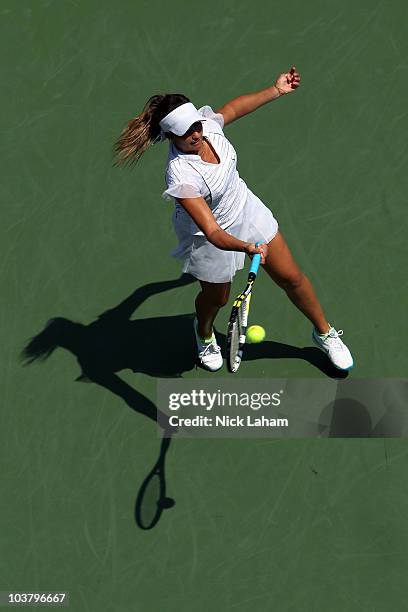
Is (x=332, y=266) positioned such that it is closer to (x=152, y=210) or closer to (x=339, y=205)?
(x=339, y=205)

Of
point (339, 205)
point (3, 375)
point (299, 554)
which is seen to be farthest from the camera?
point (339, 205)

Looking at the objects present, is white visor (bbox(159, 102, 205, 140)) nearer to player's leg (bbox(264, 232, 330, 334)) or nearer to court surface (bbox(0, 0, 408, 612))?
player's leg (bbox(264, 232, 330, 334))

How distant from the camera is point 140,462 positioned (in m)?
7.71

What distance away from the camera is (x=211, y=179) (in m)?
6.75

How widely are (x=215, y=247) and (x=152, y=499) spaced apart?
1.86 metres

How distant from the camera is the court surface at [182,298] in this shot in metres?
7.31

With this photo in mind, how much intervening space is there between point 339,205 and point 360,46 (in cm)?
154

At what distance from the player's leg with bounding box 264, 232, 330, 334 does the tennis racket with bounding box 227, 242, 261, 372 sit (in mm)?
219

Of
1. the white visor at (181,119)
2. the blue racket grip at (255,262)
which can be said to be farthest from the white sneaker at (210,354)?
the white visor at (181,119)

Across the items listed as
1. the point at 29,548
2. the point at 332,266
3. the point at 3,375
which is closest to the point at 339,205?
the point at 332,266

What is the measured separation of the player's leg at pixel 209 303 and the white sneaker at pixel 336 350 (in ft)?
2.68

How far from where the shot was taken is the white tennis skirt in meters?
7.10

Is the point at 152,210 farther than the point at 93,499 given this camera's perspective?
Yes

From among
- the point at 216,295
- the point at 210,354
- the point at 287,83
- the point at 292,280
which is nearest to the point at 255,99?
the point at 287,83
